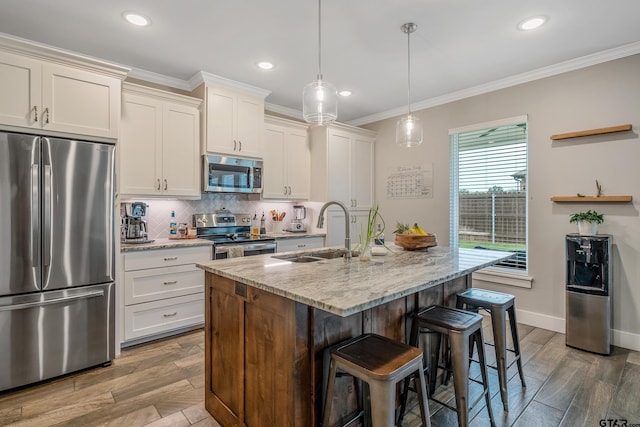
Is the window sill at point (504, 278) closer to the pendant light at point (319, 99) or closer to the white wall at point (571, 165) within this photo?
the white wall at point (571, 165)

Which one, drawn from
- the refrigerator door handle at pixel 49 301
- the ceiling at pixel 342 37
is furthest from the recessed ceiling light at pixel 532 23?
the refrigerator door handle at pixel 49 301

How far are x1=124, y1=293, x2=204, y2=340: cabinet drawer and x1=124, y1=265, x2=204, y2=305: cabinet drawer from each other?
0.19 ft

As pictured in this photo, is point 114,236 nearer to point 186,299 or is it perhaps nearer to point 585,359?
point 186,299

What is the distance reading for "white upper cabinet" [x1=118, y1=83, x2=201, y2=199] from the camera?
311cm

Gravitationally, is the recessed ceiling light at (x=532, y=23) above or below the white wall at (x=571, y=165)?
above

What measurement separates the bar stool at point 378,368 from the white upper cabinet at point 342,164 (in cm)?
306

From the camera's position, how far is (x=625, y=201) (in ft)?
9.48

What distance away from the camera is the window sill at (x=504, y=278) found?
355 cm

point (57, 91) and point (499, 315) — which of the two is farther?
point (57, 91)

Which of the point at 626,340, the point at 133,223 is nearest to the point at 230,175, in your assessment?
the point at 133,223

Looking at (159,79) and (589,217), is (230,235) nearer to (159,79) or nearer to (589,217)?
(159,79)

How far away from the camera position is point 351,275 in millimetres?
1691

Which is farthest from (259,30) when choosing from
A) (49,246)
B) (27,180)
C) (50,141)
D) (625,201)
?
(625,201)

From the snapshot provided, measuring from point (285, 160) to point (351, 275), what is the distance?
2947 millimetres
